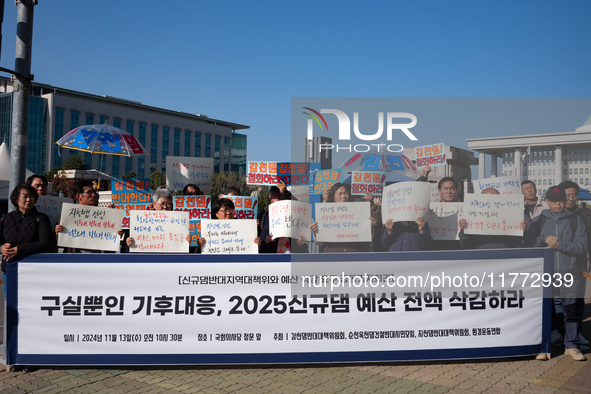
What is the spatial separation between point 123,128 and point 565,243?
302ft

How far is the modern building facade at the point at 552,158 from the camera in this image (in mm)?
6586

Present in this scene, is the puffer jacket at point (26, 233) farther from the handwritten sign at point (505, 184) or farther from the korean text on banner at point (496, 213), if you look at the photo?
the handwritten sign at point (505, 184)

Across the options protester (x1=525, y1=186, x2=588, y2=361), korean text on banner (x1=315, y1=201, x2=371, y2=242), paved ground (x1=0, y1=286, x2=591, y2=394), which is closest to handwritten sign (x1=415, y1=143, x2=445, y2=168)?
protester (x1=525, y1=186, x2=588, y2=361)

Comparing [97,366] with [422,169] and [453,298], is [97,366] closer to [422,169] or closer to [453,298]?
[453,298]

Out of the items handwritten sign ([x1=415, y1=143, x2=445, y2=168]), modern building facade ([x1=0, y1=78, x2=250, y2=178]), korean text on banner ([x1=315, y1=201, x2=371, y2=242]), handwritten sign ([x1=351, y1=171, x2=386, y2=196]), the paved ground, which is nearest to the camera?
the paved ground

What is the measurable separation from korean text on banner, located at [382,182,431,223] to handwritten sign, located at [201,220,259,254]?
1743 millimetres

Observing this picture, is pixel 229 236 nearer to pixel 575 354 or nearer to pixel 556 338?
pixel 575 354

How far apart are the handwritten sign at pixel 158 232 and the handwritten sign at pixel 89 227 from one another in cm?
25

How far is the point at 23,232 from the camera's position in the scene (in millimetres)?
4668

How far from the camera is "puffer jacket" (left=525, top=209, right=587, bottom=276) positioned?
5.30 m

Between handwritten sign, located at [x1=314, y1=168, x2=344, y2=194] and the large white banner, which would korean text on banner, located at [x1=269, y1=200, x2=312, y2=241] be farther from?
handwritten sign, located at [x1=314, y1=168, x2=344, y2=194]

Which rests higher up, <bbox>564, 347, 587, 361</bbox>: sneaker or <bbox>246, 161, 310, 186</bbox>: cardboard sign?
<bbox>246, 161, 310, 186</bbox>: cardboard sign

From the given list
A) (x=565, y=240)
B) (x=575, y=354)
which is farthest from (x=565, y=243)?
(x=575, y=354)

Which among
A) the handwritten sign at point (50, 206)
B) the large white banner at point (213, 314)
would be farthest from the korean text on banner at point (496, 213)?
the handwritten sign at point (50, 206)
